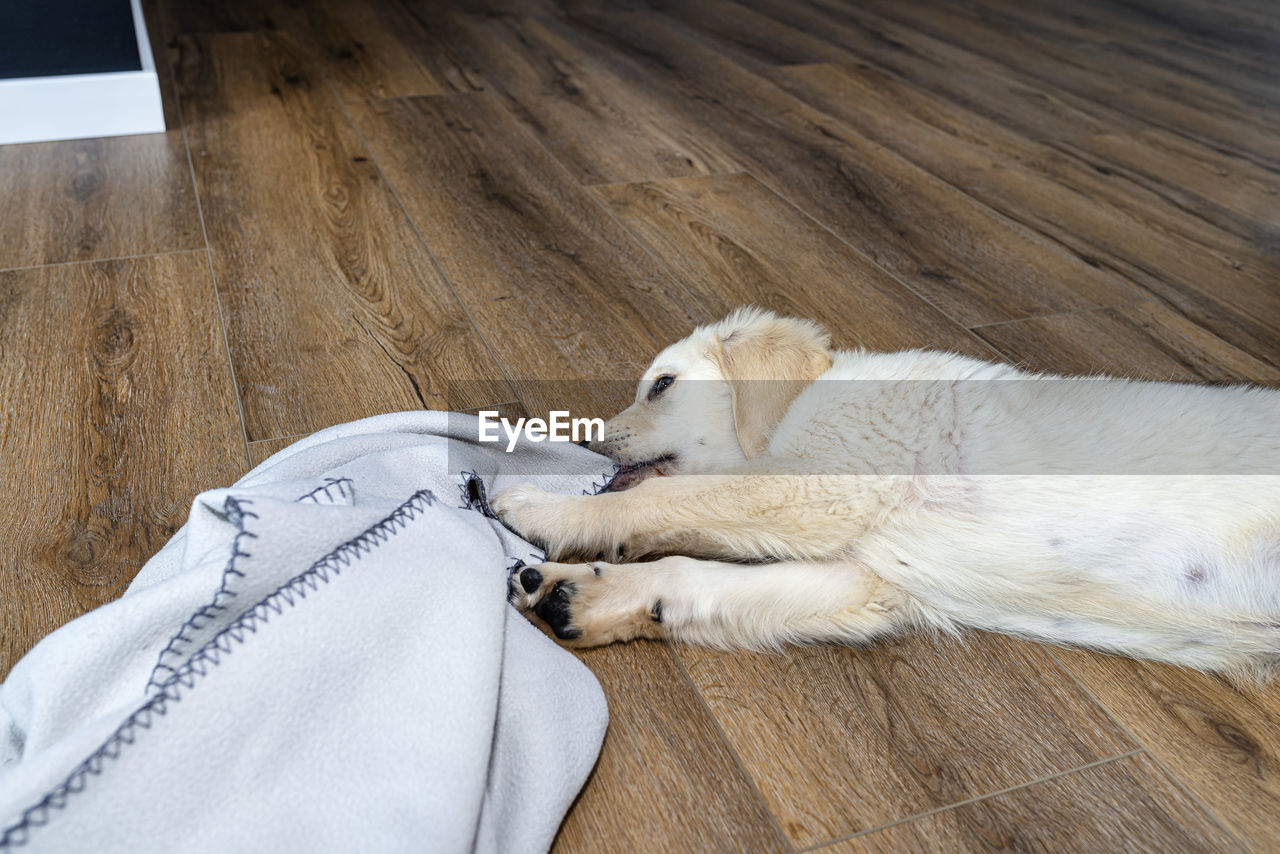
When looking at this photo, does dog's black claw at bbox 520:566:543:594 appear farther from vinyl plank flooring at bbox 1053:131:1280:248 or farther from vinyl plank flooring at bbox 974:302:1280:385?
vinyl plank flooring at bbox 1053:131:1280:248

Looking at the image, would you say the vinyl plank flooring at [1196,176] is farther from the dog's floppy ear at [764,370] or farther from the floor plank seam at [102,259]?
the floor plank seam at [102,259]

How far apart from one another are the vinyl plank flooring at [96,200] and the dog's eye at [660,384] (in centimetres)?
124

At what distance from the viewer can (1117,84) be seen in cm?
356

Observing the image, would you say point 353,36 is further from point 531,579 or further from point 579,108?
point 531,579

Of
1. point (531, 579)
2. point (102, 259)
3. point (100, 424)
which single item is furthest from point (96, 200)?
point (531, 579)

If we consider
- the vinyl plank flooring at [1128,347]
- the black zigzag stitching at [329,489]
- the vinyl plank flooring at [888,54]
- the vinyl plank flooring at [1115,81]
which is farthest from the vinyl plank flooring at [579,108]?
the black zigzag stitching at [329,489]

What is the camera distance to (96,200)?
2.45 metres

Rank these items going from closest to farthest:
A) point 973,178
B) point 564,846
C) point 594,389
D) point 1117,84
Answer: point 564,846
point 594,389
point 973,178
point 1117,84

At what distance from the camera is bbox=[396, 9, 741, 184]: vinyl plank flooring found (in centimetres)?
277

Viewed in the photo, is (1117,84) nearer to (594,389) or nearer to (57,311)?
(594,389)

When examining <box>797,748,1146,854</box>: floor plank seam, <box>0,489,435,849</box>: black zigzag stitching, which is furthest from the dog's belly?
<box>0,489,435,849</box>: black zigzag stitching

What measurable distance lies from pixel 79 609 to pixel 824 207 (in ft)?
6.09

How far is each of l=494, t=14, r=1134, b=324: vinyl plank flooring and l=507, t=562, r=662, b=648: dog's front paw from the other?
109 cm

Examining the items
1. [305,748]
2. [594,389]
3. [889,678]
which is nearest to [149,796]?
[305,748]
